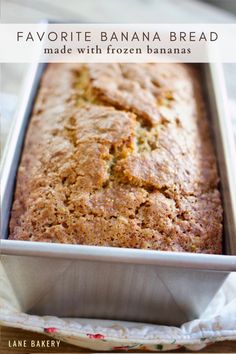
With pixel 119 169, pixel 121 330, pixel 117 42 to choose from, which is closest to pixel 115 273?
pixel 121 330

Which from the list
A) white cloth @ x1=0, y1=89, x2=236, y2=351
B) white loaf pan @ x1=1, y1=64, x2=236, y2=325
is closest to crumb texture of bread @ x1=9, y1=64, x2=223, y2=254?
white loaf pan @ x1=1, y1=64, x2=236, y2=325

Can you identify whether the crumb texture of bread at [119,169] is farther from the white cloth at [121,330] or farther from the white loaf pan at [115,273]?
the white cloth at [121,330]

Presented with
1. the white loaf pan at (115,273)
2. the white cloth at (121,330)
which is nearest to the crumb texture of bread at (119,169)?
the white loaf pan at (115,273)

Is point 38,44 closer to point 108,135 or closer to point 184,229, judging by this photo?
point 108,135

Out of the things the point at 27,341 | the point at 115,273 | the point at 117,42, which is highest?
the point at 117,42

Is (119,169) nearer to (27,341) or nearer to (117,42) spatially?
(27,341)

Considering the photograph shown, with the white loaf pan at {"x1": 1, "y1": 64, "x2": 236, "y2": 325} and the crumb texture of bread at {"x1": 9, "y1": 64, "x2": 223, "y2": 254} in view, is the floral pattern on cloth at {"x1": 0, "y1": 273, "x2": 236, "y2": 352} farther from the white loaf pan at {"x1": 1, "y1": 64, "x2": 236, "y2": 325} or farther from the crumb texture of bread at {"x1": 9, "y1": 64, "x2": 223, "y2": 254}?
the crumb texture of bread at {"x1": 9, "y1": 64, "x2": 223, "y2": 254}
